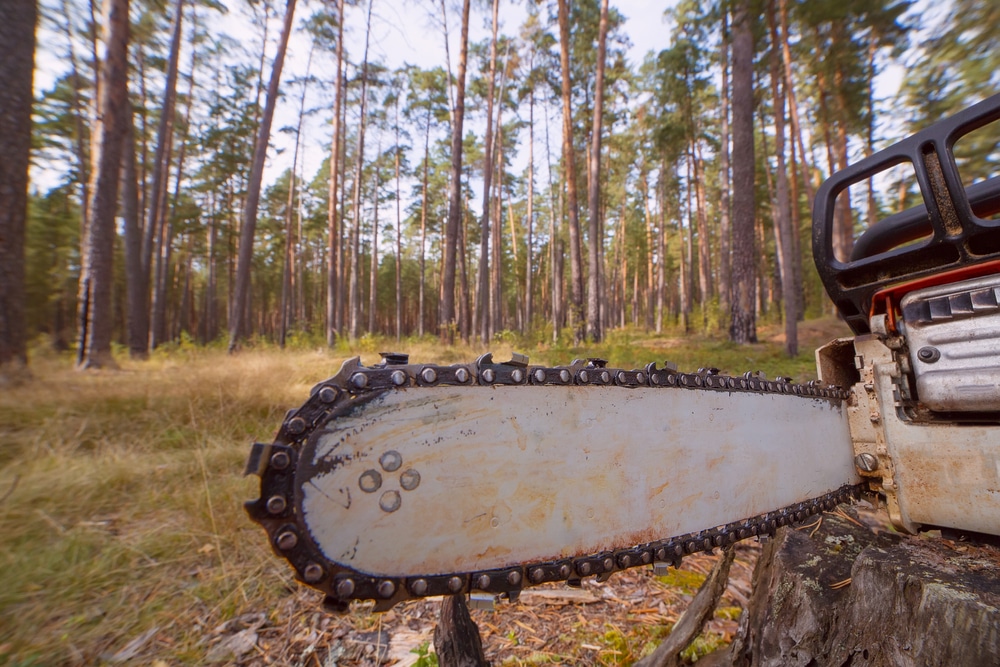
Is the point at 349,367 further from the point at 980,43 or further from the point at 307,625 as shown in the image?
the point at 980,43

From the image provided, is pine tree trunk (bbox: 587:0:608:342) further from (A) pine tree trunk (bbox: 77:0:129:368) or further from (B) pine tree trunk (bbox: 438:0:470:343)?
(A) pine tree trunk (bbox: 77:0:129:368)

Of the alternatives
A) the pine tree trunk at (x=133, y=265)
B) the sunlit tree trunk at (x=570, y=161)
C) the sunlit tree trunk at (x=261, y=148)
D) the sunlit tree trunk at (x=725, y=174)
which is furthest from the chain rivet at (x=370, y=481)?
the sunlit tree trunk at (x=725, y=174)

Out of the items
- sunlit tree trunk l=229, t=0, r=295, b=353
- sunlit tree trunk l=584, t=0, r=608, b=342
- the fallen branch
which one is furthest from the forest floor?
sunlit tree trunk l=584, t=0, r=608, b=342

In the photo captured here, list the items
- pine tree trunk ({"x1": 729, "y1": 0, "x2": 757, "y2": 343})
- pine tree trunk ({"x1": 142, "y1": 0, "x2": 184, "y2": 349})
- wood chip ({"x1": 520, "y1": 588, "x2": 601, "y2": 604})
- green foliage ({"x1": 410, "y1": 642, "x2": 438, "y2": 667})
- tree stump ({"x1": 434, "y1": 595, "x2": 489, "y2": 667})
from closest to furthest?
tree stump ({"x1": 434, "y1": 595, "x2": 489, "y2": 667})
green foliage ({"x1": 410, "y1": 642, "x2": 438, "y2": 667})
wood chip ({"x1": 520, "y1": 588, "x2": 601, "y2": 604})
pine tree trunk ({"x1": 729, "y1": 0, "x2": 757, "y2": 343})
pine tree trunk ({"x1": 142, "y1": 0, "x2": 184, "y2": 349})

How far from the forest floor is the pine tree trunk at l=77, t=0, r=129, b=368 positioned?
2490 millimetres

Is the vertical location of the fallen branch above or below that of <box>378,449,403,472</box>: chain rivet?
below

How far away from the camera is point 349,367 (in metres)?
0.69

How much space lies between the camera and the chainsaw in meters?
0.66

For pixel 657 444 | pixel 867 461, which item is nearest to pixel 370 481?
pixel 657 444

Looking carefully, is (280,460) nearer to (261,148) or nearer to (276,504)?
(276,504)

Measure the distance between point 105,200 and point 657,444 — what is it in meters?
7.05

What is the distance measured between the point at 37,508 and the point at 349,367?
269cm

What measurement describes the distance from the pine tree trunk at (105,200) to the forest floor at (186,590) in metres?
2.49

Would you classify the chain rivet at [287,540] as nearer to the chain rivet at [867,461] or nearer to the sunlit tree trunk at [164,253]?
the chain rivet at [867,461]
